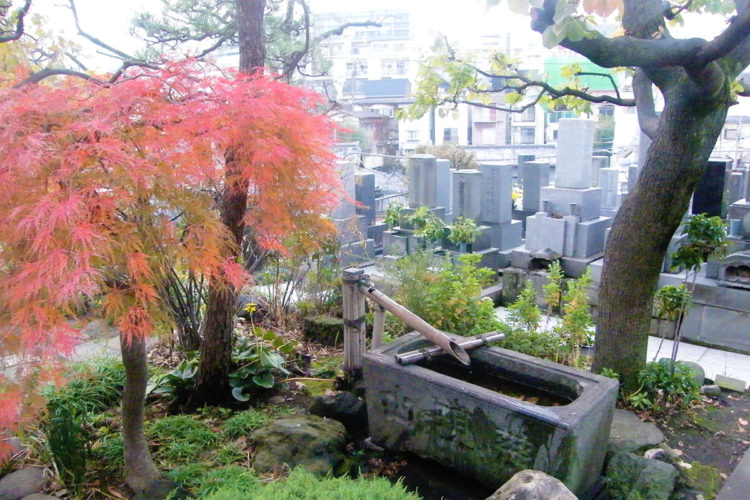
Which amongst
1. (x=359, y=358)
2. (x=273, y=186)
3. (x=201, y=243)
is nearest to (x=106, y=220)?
(x=201, y=243)

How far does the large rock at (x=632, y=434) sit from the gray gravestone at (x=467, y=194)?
6.09 meters

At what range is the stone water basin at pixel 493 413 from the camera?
312cm

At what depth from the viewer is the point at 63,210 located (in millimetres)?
2184

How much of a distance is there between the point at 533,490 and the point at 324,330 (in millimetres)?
3649

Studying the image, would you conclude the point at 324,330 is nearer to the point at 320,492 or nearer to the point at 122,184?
the point at 320,492

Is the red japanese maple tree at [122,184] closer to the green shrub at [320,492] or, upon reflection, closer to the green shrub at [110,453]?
the green shrub at [320,492]

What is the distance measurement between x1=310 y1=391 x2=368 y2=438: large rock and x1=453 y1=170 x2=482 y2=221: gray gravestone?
650cm

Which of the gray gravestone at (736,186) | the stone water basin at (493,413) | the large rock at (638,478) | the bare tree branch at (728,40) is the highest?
the bare tree branch at (728,40)

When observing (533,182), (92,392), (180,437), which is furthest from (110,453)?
(533,182)

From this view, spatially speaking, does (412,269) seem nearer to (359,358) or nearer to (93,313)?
(359,358)

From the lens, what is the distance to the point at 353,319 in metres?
4.69

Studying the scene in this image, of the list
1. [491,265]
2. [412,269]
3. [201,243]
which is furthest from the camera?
[491,265]

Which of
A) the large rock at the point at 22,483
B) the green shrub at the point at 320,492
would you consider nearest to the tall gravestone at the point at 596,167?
the green shrub at the point at 320,492

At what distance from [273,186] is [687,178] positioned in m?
2.91
